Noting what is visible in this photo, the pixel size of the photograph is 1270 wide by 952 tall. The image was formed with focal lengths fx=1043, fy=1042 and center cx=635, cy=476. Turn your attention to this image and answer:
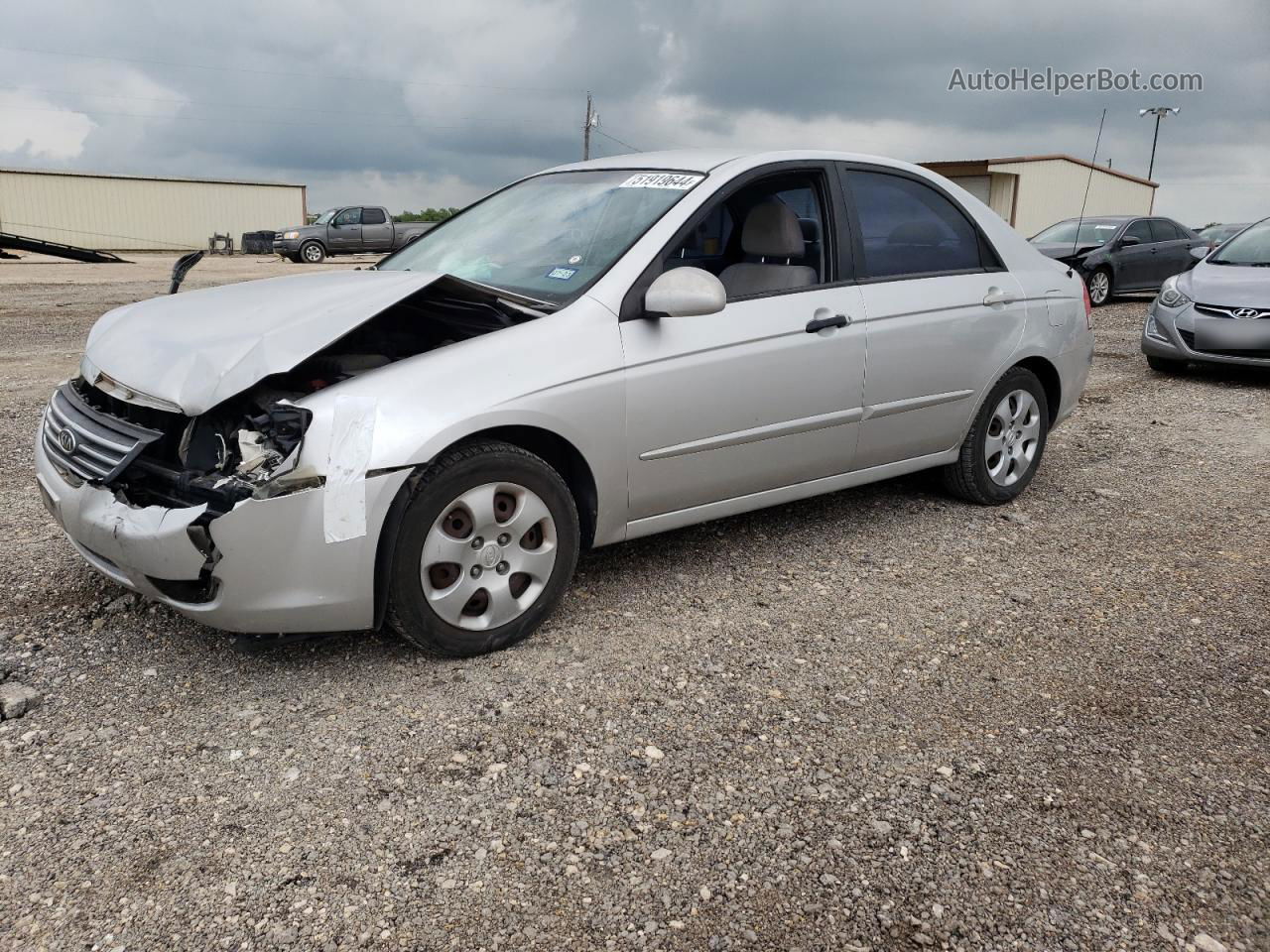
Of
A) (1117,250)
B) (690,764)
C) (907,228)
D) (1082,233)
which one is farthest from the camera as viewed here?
(1082,233)

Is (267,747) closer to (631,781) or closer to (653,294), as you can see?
(631,781)

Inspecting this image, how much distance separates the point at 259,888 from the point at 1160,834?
6.84 ft

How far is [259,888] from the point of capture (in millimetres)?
2270

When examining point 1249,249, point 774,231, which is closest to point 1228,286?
point 1249,249

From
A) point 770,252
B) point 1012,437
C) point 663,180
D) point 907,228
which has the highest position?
point 663,180

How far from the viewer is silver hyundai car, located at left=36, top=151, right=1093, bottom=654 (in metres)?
2.94

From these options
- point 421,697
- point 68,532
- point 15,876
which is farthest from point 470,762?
point 68,532

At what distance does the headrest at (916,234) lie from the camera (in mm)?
4426

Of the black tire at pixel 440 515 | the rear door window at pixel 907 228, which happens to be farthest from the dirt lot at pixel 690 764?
the rear door window at pixel 907 228

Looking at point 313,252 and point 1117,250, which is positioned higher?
point 1117,250

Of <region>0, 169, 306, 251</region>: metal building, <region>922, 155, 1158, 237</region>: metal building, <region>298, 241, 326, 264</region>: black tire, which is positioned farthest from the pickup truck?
<region>922, 155, 1158, 237</region>: metal building

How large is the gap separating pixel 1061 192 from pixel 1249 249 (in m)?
26.8

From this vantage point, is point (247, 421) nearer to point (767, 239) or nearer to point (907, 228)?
point (767, 239)

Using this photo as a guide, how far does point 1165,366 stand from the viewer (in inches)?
375
